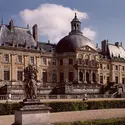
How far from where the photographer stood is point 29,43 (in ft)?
167

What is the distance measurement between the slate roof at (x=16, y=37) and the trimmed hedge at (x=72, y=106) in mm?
24167

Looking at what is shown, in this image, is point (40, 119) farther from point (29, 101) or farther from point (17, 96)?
point (17, 96)

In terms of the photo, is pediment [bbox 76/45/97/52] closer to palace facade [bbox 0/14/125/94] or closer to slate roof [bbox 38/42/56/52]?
palace facade [bbox 0/14/125/94]

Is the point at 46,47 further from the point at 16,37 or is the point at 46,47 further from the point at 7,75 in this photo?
the point at 7,75

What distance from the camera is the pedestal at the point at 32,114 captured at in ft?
43.9

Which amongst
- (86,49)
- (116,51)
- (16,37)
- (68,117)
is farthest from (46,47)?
(68,117)

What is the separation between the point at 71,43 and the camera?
54.1 meters

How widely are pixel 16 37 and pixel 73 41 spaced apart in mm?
10731

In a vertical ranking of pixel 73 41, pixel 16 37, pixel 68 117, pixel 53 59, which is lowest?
pixel 68 117

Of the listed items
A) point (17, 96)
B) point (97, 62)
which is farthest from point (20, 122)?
point (97, 62)

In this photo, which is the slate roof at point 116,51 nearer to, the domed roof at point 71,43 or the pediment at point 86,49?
the domed roof at point 71,43

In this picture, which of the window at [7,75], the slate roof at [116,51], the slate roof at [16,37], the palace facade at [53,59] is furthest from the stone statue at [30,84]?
the slate roof at [116,51]

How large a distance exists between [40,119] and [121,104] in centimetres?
1698

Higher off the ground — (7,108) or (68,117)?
(7,108)
